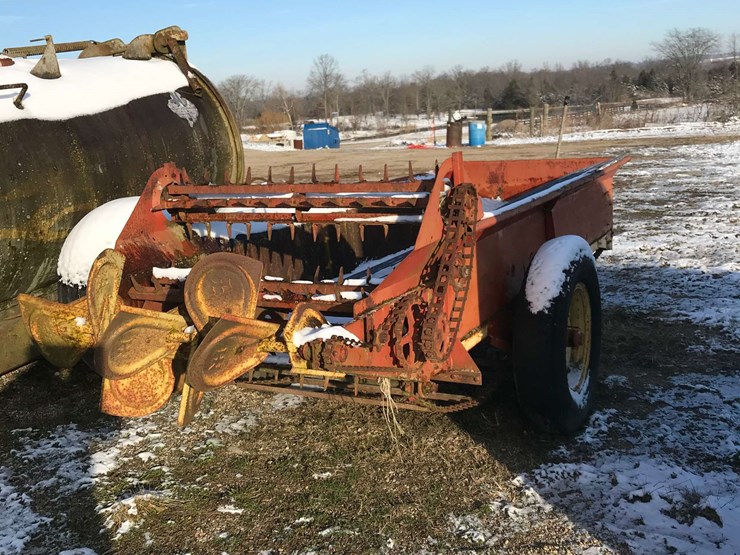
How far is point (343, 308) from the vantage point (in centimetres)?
303

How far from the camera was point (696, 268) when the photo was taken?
6.37 m

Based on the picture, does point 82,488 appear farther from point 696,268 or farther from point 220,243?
point 696,268

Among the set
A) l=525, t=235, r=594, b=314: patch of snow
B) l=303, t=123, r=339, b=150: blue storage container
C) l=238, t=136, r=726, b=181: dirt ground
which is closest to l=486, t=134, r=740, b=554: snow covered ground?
l=525, t=235, r=594, b=314: patch of snow

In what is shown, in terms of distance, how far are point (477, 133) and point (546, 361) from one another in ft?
77.6

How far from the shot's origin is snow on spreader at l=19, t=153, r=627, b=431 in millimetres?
2668

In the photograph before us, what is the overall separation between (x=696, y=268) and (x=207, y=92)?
4.83 meters

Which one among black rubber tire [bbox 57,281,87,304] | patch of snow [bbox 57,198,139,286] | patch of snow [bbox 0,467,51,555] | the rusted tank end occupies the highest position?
patch of snow [bbox 57,198,139,286]

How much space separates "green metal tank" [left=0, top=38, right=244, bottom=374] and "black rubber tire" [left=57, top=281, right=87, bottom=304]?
32 centimetres

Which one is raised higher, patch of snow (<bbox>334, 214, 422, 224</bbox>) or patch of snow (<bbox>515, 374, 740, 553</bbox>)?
patch of snow (<bbox>334, 214, 422, 224</bbox>)

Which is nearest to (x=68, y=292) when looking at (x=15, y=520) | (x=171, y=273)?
(x=171, y=273)

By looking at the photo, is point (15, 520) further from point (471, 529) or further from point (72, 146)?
point (72, 146)

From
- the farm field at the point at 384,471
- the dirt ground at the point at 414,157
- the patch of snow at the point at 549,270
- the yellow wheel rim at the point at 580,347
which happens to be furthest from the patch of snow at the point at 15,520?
the dirt ground at the point at 414,157

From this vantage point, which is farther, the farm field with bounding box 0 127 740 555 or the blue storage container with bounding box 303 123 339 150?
the blue storage container with bounding box 303 123 339 150

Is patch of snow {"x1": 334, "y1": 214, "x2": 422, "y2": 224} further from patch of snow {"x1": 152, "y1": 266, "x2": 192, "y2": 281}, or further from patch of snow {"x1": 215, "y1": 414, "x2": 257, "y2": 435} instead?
patch of snow {"x1": 215, "y1": 414, "x2": 257, "y2": 435}
